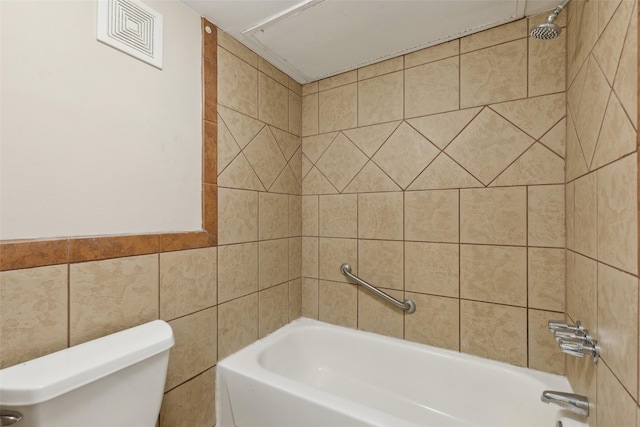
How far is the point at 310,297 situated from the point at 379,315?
472 millimetres

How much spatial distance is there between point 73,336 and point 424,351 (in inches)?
58.5

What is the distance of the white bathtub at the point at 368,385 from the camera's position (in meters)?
1.12

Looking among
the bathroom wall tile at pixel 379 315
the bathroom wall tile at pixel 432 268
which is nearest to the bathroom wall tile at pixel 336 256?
the bathroom wall tile at pixel 379 315

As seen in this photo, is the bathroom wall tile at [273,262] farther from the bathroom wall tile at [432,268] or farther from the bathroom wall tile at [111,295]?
the bathroom wall tile at [432,268]

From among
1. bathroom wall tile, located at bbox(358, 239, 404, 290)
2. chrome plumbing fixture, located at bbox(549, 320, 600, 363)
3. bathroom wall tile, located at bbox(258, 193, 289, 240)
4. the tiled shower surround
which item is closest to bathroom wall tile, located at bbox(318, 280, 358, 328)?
the tiled shower surround

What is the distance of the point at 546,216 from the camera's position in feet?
4.22

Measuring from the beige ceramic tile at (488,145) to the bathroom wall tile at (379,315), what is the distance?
78 centimetres

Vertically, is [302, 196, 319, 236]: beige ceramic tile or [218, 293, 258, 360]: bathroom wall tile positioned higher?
[302, 196, 319, 236]: beige ceramic tile

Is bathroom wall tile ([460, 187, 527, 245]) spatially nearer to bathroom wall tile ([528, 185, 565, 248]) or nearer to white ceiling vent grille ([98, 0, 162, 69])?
bathroom wall tile ([528, 185, 565, 248])

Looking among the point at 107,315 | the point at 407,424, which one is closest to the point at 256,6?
the point at 107,315

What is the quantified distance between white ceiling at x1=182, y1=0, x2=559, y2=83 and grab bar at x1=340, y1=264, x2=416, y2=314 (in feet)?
4.05

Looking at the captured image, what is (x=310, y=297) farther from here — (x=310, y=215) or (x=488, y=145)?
(x=488, y=145)

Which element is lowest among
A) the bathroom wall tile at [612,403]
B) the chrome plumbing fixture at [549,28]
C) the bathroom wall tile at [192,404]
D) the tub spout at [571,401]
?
the bathroom wall tile at [192,404]

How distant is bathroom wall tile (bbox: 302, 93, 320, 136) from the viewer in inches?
75.3
